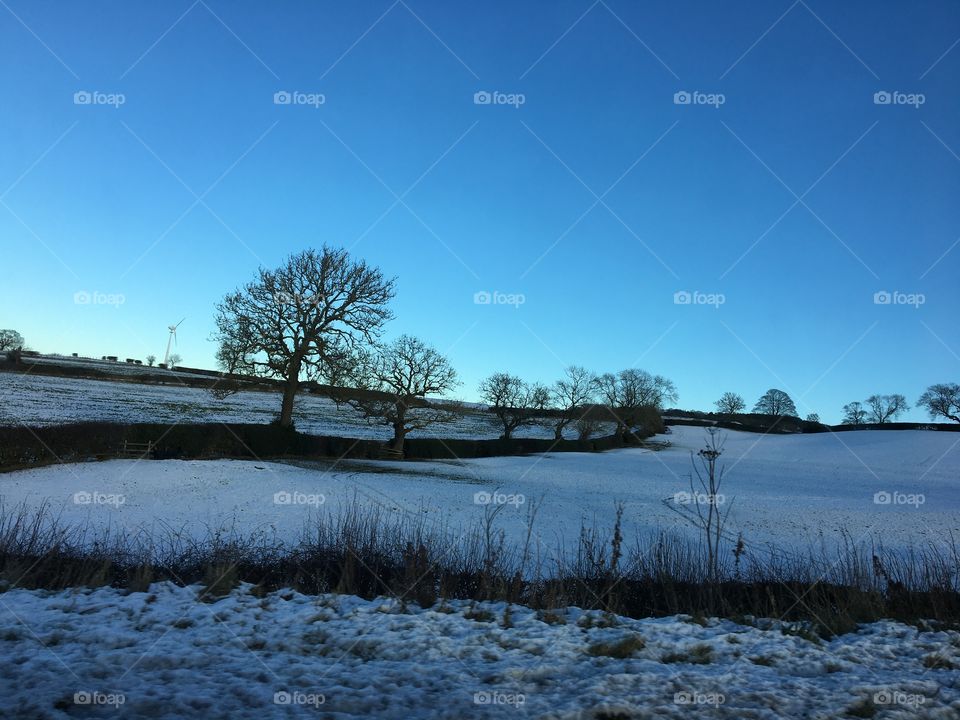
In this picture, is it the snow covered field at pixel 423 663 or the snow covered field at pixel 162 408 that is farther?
the snow covered field at pixel 162 408

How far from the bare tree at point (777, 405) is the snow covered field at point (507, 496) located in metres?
52.0

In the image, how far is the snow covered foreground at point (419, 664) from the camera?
14.8 ft

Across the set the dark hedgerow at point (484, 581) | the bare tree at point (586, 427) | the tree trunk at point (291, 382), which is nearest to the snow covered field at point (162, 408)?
the bare tree at point (586, 427)

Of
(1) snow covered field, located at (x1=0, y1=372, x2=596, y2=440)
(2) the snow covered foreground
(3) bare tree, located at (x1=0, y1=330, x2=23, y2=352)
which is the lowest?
(2) the snow covered foreground

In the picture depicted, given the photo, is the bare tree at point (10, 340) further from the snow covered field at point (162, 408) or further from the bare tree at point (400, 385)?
the bare tree at point (400, 385)

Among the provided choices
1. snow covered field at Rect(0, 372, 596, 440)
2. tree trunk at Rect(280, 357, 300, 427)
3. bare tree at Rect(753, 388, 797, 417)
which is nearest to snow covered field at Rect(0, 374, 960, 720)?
tree trunk at Rect(280, 357, 300, 427)

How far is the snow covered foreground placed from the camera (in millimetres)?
4520

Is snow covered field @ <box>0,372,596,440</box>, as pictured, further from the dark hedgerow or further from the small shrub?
the small shrub

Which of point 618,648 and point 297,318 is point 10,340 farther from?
point 618,648

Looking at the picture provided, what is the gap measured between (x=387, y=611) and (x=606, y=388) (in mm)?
65282

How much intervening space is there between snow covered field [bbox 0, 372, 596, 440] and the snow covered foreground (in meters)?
30.9

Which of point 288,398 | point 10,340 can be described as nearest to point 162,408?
point 288,398

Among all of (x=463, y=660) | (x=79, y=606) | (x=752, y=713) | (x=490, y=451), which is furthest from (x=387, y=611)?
(x=490, y=451)

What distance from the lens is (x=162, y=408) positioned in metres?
45.7
